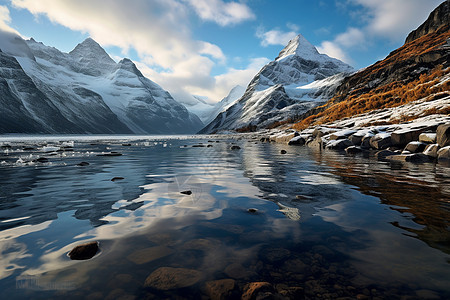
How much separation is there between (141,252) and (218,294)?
1.63m

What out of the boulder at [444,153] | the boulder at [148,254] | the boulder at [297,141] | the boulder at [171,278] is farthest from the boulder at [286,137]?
the boulder at [171,278]

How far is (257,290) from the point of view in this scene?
8.89 feet

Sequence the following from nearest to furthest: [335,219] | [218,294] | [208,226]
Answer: [218,294] < [208,226] < [335,219]

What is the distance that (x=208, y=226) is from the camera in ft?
15.8

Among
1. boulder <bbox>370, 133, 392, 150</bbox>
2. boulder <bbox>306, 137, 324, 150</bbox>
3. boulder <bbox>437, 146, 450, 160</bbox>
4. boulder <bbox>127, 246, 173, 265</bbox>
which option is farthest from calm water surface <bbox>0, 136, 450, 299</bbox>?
boulder <bbox>306, 137, 324, 150</bbox>

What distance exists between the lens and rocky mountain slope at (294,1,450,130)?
123 ft

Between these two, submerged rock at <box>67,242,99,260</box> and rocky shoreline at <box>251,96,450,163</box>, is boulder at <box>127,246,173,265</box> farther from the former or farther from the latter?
rocky shoreline at <box>251,96,450,163</box>

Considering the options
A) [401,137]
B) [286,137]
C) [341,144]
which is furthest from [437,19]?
[401,137]

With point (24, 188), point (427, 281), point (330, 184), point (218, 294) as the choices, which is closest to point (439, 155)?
point (330, 184)

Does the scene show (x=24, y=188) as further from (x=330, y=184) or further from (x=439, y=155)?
(x=439, y=155)

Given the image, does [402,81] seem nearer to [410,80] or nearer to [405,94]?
[410,80]

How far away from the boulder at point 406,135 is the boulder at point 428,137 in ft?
2.94

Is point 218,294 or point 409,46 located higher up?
point 409,46

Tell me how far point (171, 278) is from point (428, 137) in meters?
21.8
